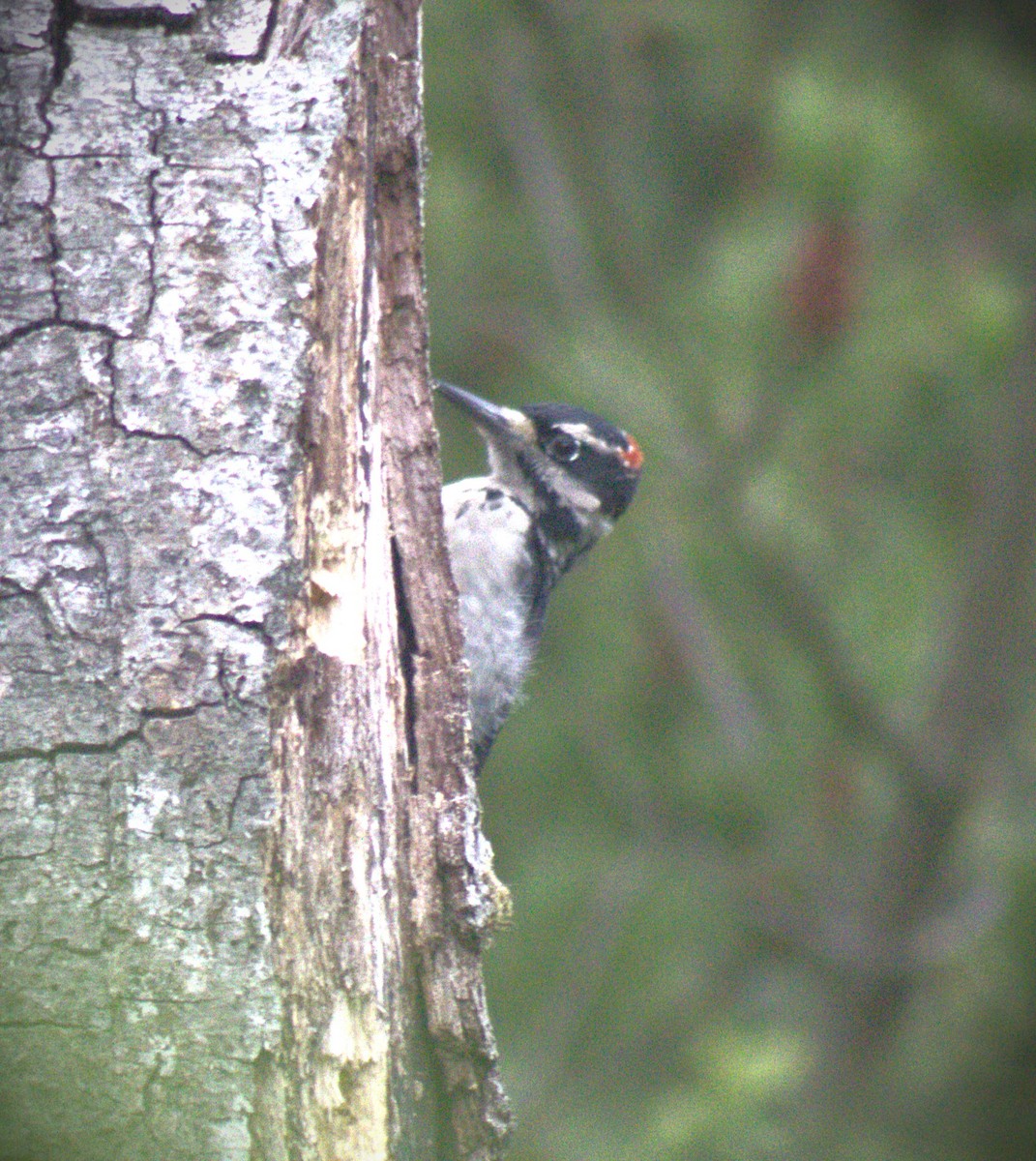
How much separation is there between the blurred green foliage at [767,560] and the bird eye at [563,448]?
0.90m

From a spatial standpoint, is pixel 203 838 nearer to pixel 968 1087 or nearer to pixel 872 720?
pixel 872 720

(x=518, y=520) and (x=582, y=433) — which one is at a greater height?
(x=582, y=433)

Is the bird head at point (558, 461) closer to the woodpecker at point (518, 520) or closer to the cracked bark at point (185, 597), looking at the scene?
the woodpecker at point (518, 520)

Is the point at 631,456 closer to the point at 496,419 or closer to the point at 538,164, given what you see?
the point at 496,419

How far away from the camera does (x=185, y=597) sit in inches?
88.7

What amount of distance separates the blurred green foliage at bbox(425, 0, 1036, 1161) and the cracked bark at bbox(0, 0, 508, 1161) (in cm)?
281

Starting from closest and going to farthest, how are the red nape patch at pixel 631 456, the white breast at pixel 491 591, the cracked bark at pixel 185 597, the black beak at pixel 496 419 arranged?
the cracked bark at pixel 185 597
the white breast at pixel 491 591
the black beak at pixel 496 419
the red nape patch at pixel 631 456

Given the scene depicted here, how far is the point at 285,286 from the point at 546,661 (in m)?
4.04

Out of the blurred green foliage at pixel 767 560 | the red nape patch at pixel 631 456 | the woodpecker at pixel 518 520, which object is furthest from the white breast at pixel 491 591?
the blurred green foliage at pixel 767 560

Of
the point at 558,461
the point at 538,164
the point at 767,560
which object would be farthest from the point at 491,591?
the point at 538,164

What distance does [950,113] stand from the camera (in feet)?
17.2

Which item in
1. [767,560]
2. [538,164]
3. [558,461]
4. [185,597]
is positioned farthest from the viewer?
[538,164]

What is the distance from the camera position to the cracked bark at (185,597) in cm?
220

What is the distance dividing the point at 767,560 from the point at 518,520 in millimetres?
1413
